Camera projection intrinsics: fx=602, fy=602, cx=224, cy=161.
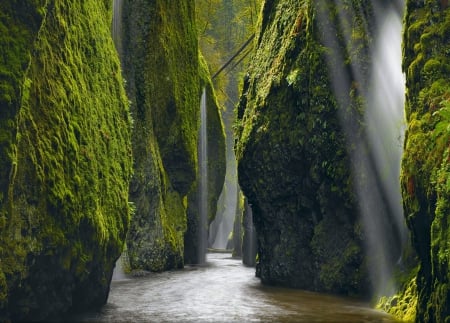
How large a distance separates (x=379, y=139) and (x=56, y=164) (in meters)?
7.75

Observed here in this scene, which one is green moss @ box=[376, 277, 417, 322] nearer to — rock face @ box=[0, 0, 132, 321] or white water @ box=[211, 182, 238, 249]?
rock face @ box=[0, 0, 132, 321]

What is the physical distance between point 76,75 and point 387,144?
7071 mm

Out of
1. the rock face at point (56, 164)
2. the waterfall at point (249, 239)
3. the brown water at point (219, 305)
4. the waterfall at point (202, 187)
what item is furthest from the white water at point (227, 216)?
the rock face at point (56, 164)

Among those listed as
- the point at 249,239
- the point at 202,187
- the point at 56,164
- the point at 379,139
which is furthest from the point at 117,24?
the point at 56,164

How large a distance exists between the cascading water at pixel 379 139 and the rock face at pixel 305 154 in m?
0.17

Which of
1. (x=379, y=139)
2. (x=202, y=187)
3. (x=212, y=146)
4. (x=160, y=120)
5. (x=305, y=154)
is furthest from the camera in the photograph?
(x=212, y=146)

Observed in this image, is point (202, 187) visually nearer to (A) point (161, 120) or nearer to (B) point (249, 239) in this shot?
(B) point (249, 239)

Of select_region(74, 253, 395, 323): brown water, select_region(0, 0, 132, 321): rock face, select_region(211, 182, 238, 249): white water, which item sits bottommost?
select_region(74, 253, 395, 323): brown water

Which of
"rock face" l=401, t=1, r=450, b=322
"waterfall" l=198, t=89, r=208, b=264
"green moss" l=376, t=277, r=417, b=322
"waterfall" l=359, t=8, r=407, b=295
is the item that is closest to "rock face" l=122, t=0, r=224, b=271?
"waterfall" l=198, t=89, r=208, b=264

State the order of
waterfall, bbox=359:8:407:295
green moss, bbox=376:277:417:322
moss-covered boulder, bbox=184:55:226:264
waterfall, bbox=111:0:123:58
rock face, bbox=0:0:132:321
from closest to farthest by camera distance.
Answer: rock face, bbox=0:0:132:321
green moss, bbox=376:277:417:322
waterfall, bbox=359:8:407:295
waterfall, bbox=111:0:123:58
moss-covered boulder, bbox=184:55:226:264

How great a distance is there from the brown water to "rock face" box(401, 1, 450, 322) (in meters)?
2.13

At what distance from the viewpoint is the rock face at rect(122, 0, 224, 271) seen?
19.8m

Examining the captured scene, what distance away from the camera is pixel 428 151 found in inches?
327

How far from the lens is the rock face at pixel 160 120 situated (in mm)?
19812
